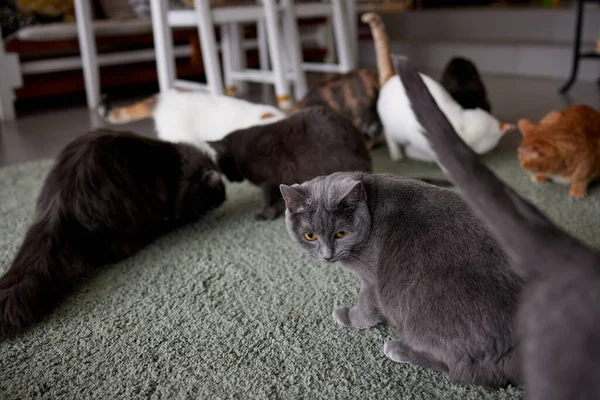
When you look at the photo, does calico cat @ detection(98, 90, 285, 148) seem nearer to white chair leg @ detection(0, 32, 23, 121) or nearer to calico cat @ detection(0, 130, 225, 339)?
calico cat @ detection(0, 130, 225, 339)

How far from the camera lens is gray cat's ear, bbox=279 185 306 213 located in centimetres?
87

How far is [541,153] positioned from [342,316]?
92 centimetres

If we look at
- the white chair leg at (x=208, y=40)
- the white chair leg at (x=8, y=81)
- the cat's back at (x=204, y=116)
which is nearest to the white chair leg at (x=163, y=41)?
the white chair leg at (x=208, y=40)

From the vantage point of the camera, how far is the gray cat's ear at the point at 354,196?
0.83 m

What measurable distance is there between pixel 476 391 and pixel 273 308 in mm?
444

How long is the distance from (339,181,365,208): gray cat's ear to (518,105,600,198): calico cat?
906 millimetres

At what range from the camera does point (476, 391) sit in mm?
776

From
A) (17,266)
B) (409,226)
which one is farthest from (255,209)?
(409,226)

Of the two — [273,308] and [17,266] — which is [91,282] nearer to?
[17,266]

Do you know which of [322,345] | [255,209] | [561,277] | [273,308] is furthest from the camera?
[255,209]

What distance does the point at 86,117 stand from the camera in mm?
3105

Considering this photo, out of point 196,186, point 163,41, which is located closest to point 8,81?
point 163,41

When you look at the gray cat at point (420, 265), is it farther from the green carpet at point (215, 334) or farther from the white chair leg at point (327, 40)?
the white chair leg at point (327, 40)

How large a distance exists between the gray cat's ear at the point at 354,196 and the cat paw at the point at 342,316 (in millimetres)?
257
